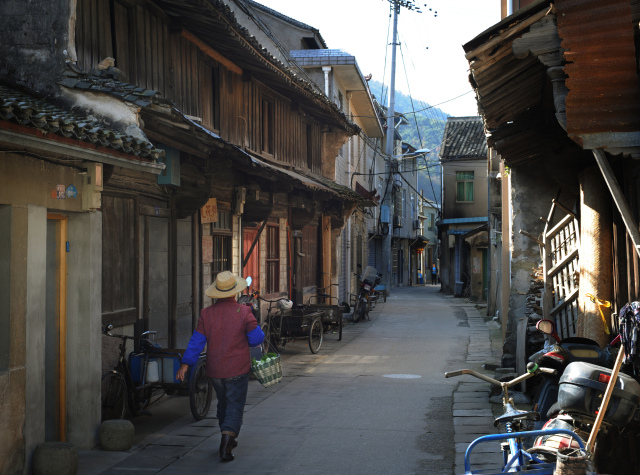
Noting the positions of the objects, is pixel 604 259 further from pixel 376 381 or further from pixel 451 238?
pixel 451 238

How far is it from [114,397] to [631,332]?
564cm

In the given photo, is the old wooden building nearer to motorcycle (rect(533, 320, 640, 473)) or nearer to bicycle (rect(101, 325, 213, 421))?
A: bicycle (rect(101, 325, 213, 421))

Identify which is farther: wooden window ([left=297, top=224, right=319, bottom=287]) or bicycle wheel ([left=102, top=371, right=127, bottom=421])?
wooden window ([left=297, top=224, right=319, bottom=287])

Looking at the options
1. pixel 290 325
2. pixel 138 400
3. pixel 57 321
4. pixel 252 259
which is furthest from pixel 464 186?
pixel 57 321

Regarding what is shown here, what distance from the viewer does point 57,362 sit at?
712 cm

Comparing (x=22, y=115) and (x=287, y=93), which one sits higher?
(x=287, y=93)

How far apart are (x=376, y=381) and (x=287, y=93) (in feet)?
28.4

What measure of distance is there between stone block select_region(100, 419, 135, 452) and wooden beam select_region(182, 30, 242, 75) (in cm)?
672

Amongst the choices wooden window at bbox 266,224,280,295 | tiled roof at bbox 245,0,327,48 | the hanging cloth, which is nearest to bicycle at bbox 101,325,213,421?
the hanging cloth

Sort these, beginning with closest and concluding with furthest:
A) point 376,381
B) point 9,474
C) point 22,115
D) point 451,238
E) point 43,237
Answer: point 22,115 < point 9,474 < point 43,237 < point 376,381 < point 451,238

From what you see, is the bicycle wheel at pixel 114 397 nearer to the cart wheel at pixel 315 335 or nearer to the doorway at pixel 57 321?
the doorway at pixel 57 321

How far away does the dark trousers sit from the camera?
6957 mm

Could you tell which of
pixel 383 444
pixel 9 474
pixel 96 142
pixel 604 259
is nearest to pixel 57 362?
pixel 9 474

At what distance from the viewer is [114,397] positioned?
796cm
